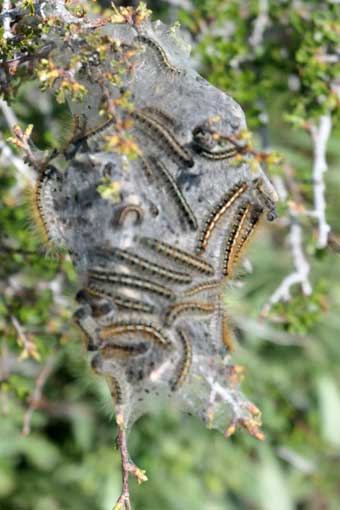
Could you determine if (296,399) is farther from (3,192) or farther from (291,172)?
(3,192)

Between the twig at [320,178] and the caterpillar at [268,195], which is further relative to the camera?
the twig at [320,178]

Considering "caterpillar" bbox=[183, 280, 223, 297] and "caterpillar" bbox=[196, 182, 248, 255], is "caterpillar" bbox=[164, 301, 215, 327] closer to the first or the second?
"caterpillar" bbox=[183, 280, 223, 297]

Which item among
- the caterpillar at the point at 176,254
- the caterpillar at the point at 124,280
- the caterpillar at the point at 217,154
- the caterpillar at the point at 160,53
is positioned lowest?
the caterpillar at the point at 124,280

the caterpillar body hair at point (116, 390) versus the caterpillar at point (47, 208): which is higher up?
the caterpillar at point (47, 208)

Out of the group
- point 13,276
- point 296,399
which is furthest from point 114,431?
point 13,276

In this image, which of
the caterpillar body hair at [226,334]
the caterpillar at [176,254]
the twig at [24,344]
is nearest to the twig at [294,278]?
the caterpillar body hair at [226,334]

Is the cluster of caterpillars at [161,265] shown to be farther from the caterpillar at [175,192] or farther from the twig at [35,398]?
the twig at [35,398]

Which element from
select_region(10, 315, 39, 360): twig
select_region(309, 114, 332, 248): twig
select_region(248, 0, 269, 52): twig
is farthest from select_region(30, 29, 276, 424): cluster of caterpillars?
select_region(248, 0, 269, 52): twig

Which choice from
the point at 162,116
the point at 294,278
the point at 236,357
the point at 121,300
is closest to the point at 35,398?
the point at 294,278
